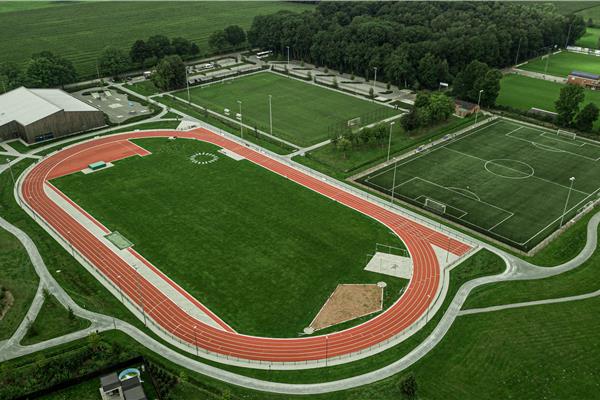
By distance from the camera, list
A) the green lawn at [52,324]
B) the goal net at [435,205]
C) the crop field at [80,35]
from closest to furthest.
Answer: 1. the green lawn at [52,324]
2. the goal net at [435,205]
3. the crop field at [80,35]

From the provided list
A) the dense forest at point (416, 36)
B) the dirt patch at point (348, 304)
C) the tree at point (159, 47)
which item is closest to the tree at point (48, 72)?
the tree at point (159, 47)

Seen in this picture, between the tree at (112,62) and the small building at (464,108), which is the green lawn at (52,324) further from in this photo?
the tree at (112,62)

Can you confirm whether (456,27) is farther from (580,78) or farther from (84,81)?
(84,81)

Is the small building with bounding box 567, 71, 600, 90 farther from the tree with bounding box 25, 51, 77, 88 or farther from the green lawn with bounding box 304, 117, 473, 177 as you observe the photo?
the tree with bounding box 25, 51, 77, 88

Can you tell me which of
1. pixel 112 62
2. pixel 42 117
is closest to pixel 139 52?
pixel 112 62

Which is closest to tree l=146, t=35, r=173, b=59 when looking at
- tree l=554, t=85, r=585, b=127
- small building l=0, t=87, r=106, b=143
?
small building l=0, t=87, r=106, b=143

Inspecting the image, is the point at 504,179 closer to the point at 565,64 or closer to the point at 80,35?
the point at 565,64

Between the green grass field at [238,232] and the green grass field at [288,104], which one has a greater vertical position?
the green grass field at [288,104]

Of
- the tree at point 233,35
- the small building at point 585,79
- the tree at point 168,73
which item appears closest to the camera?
the tree at point 168,73
